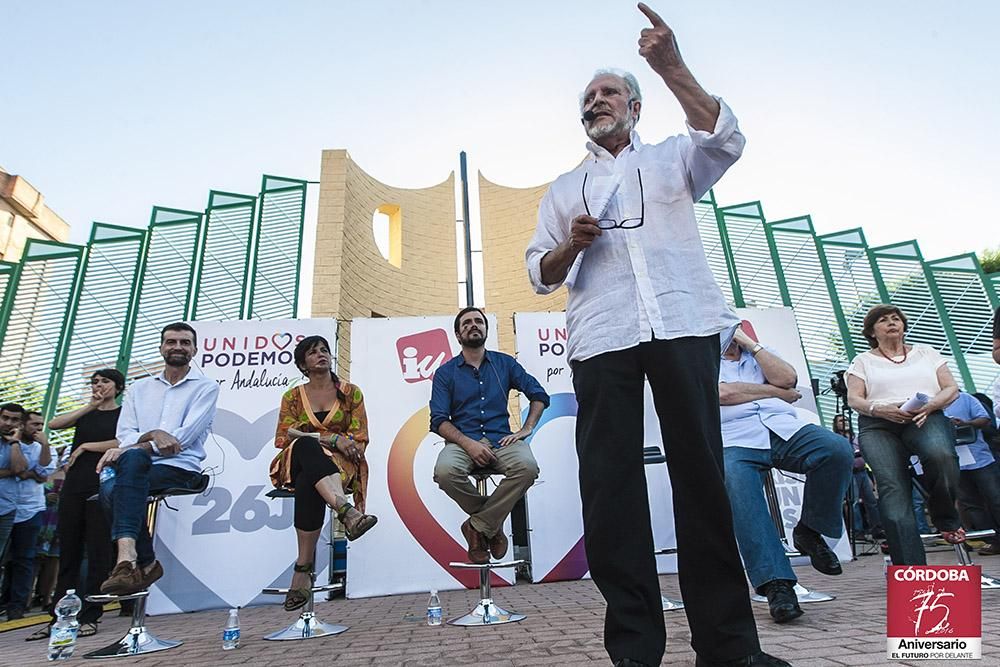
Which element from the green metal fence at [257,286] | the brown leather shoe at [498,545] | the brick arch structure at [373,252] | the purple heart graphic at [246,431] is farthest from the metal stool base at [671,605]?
the brick arch structure at [373,252]

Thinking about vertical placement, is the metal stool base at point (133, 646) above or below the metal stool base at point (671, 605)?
above

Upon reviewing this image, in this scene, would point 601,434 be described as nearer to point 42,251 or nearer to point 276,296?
point 276,296

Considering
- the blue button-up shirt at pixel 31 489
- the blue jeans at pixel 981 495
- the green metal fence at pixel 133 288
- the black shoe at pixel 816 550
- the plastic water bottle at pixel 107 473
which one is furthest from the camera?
the green metal fence at pixel 133 288

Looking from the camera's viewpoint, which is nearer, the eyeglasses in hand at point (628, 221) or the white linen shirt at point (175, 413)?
the eyeglasses in hand at point (628, 221)

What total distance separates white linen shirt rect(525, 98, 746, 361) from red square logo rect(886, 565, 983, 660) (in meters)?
0.82

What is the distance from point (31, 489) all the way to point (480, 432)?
4.29 m

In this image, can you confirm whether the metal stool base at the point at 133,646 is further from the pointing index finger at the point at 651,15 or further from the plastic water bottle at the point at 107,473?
the pointing index finger at the point at 651,15

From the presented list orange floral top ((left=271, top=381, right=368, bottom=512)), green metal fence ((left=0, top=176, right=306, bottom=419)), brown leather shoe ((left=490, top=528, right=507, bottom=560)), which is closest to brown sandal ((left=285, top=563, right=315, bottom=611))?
orange floral top ((left=271, top=381, right=368, bottom=512))

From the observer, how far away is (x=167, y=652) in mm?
2912

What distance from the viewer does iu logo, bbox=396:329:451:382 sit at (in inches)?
217

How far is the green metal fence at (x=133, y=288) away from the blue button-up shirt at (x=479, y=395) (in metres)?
3.85

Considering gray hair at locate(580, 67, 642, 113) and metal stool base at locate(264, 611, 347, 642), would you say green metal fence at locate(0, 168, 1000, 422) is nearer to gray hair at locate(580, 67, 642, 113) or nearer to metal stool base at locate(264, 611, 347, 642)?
metal stool base at locate(264, 611, 347, 642)

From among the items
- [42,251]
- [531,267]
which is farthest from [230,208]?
[531,267]

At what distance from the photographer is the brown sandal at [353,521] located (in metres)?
3.09
